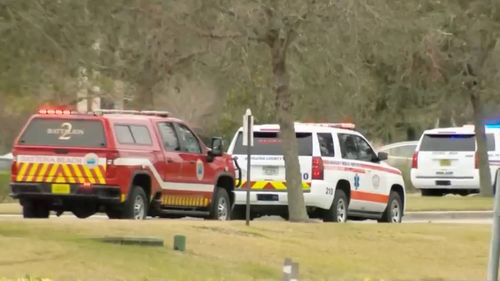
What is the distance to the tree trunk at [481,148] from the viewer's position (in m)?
34.0

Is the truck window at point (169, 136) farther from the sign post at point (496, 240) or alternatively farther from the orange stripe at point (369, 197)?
the sign post at point (496, 240)

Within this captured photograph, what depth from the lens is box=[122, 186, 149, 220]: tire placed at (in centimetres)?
2111

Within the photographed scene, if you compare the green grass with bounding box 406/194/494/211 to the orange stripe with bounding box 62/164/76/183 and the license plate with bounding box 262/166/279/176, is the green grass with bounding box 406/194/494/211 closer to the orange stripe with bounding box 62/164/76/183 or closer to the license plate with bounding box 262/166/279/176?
the license plate with bounding box 262/166/279/176

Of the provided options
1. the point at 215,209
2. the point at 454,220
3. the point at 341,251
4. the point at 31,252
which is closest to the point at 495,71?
the point at 454,220

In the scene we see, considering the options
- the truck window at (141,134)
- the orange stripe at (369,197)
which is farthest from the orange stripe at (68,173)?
the orange stripe at (369,197)

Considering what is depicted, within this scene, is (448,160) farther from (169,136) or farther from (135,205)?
(135,205)

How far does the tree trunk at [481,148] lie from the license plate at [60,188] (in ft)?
49.9

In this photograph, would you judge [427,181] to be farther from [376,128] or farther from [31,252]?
[31,252]

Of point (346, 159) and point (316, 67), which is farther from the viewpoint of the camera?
point (346, 159)

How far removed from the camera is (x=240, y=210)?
986 inches

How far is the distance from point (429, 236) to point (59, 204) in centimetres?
596

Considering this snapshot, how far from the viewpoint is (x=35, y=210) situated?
21938 millimetres

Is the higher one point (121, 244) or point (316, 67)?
point (316, 67)

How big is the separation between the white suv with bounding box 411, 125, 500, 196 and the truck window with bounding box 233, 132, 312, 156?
12.5 m
